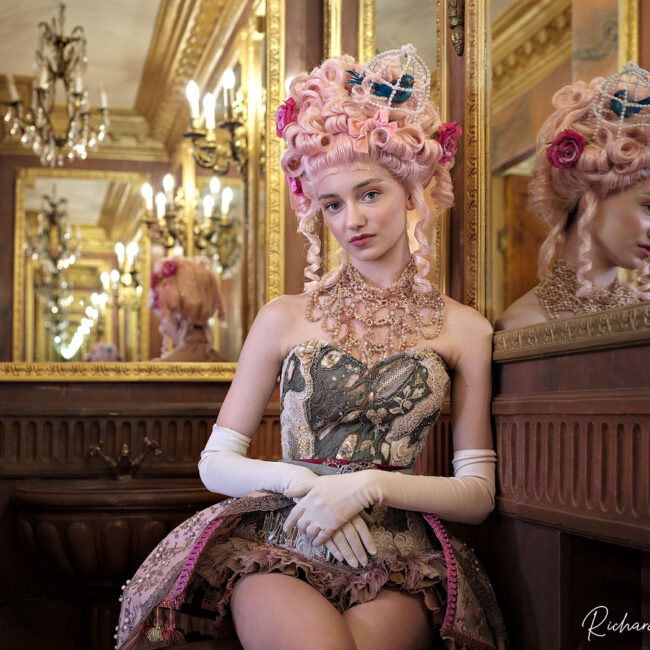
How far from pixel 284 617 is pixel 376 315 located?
71 cm

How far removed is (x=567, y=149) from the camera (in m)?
1.88

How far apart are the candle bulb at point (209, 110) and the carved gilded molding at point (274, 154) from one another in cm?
48

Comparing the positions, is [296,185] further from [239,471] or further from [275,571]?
[275,571]

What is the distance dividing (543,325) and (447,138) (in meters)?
0.53

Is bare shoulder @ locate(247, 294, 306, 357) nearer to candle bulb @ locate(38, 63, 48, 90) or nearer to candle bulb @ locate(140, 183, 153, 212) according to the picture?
candle bulb @ locate(140, 183, 153, 212)

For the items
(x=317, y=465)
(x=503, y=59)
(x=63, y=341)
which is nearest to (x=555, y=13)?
(x=503, y=59)

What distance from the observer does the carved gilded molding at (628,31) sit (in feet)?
5.78

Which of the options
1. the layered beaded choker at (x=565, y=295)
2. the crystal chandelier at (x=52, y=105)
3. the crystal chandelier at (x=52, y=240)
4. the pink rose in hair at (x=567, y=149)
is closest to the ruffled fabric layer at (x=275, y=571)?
the layered beaded choker at (x=565, y=295)

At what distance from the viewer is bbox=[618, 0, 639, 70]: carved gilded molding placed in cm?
176

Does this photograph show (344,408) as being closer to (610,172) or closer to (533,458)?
(533,458)

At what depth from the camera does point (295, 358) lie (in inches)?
82.9

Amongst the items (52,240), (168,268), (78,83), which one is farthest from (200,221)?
(78,83)

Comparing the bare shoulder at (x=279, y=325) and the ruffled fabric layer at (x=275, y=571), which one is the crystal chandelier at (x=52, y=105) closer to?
the bare shoulder at (x=279, y=325)

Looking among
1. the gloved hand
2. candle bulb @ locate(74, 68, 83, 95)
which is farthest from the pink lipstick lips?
candle bulb @ locate(74, 68, 83, 95)
